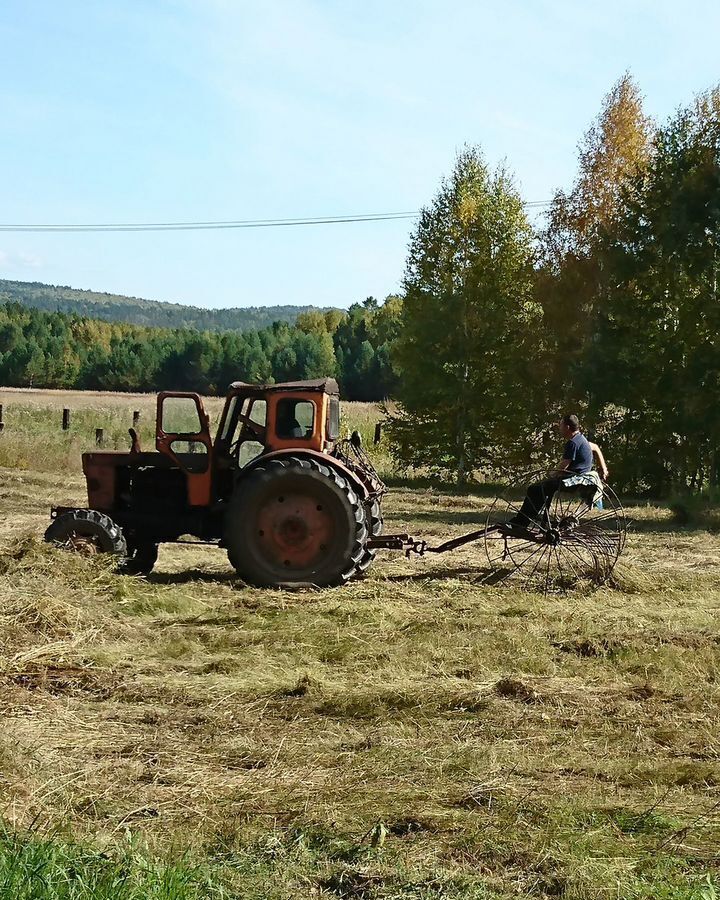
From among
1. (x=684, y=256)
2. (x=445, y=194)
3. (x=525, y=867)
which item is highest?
(x=445, y=194)

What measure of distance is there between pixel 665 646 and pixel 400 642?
206cm

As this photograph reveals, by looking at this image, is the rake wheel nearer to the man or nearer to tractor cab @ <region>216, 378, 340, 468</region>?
the man

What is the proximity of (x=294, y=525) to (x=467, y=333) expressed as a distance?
52.3 ft

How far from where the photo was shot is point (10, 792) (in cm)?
501

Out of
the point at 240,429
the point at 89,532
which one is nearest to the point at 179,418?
the point at 240,429

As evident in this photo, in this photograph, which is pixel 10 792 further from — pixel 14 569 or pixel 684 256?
pixel 684 256

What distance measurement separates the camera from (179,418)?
445 inches

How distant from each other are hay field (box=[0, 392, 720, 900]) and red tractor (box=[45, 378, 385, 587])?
45 centimetres

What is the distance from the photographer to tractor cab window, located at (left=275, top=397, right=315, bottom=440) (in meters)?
11.0

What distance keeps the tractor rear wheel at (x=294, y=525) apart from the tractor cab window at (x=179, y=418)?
1.00 metres

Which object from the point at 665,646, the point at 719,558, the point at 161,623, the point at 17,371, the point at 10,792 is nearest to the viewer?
the point at 10,792

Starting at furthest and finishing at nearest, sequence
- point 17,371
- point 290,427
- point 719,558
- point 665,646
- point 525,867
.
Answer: point 17,371 → point 719,558 → point 290,427 → point 665,646 → point 525,867

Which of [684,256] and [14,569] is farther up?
[684,256]

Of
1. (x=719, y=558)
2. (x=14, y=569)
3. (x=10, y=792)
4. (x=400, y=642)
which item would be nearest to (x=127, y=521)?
(x=14, y=569)
